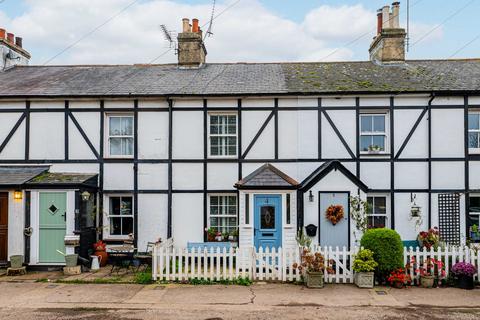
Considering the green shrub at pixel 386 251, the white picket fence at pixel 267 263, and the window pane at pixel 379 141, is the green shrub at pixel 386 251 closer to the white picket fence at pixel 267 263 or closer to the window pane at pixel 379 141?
the white picket fence at pixel 267 263

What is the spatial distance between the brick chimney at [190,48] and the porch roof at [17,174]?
23.9 ft

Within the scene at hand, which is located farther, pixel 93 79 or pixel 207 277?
pixel 93 79

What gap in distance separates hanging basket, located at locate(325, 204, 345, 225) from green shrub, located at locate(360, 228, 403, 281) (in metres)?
2.19

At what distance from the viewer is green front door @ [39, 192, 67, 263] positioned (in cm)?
1338

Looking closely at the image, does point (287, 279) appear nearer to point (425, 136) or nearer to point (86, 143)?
point (425, 136)

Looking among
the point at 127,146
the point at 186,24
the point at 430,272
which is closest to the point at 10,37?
the point at 186,24

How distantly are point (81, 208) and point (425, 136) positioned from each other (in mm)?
12142

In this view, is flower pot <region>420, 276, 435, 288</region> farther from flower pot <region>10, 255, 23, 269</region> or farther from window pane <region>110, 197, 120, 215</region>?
flower pot <region>10, 255, 23, 269</region>

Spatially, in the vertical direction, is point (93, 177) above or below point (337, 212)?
above

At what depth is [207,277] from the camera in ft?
38.1

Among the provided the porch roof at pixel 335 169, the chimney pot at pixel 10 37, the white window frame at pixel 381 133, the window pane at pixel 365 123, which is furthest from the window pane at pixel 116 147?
the window pane at pixel 365 123

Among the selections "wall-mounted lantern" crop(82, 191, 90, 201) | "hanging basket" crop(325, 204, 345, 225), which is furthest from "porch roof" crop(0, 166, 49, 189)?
"hanging basket" crop(325, 204, 345, 225)

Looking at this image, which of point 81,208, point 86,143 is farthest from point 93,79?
point 81,208

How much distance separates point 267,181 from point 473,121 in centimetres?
787
